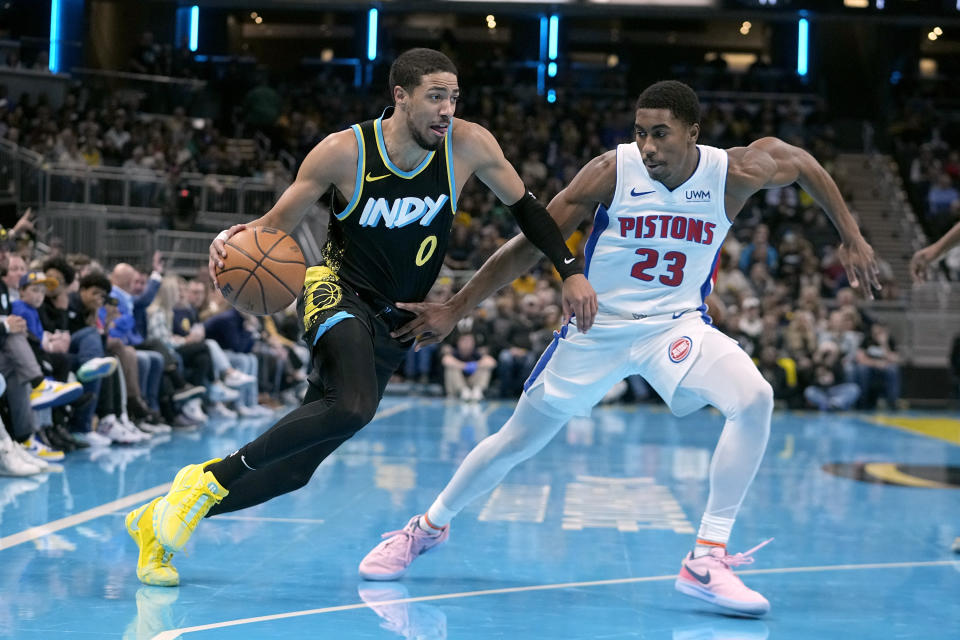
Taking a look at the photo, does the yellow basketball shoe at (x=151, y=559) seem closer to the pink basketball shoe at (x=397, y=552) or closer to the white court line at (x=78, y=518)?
the pink basketball shoe at (x=397, y=552)

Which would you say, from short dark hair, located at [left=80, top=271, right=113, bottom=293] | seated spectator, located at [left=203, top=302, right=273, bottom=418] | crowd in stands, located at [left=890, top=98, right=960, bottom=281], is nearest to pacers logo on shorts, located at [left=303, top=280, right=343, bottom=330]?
short dark hair, located at [left=80, top=271, right=113, bottom=293]

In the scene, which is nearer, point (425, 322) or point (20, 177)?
point (425, 322)

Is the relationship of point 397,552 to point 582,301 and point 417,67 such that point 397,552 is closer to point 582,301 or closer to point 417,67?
point 582,301

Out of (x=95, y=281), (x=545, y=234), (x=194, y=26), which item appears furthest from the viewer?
(x=194, y=26)

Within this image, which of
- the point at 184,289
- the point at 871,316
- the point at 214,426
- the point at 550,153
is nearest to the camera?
the point at 214,426

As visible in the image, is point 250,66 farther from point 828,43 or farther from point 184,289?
point 184,289

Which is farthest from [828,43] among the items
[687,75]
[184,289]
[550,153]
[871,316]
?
[184,289]

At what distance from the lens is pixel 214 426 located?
1145cm

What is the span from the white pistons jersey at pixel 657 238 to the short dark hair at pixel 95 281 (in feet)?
19.7

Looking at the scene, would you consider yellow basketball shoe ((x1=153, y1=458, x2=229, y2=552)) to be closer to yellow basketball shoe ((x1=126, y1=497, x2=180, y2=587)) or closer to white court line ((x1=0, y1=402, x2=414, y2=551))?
yellow basketball shoe ((x1=126, y1=497, x2=180, y2=587))

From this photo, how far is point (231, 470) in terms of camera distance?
4551 mm

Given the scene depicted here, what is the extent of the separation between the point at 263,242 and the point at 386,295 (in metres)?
0.58

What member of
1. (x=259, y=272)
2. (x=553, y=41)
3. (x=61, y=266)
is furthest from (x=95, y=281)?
(x=553, y=41)

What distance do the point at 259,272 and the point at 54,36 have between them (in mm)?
23205
